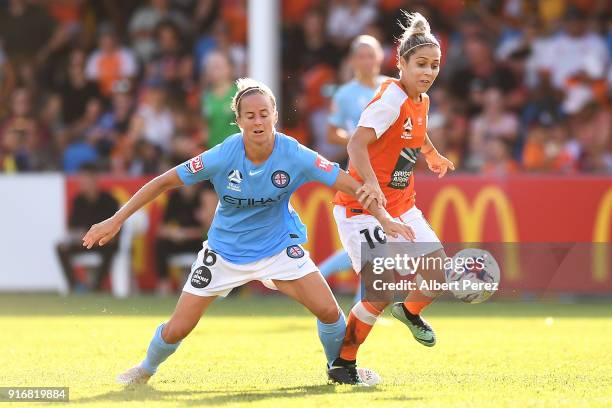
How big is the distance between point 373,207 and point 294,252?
1.94 ft

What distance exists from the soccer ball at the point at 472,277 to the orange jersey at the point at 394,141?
52 cm

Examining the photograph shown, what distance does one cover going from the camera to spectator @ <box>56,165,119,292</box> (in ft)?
44.7

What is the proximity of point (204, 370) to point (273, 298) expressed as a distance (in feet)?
17.6

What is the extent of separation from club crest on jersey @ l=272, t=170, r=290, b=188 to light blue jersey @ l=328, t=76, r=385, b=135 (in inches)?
144

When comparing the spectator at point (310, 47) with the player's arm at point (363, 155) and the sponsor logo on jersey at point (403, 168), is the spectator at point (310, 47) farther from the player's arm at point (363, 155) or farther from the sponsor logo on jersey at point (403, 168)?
the player's arm at point (363, 155)

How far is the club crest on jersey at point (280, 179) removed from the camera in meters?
6.85

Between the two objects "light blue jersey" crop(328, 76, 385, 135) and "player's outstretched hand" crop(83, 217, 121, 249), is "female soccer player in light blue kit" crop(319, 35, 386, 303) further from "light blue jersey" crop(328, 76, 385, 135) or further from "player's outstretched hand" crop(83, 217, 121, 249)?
"player's outstretched hand" crop(83, 217, 121, 249)

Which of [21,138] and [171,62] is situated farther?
[171,62]

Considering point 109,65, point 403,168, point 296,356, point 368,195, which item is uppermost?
point 109,65

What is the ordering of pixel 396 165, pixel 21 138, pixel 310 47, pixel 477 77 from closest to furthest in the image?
pixel 396 165 → pixel 477 77 → pixel 21 138 → pixel 310 47

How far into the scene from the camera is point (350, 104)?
10.6m

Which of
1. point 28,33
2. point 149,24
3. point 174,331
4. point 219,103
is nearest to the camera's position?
point 174,331

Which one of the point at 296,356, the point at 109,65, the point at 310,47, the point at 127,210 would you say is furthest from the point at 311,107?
the point at 127,210

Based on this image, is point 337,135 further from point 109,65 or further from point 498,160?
point 109,65
